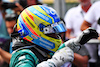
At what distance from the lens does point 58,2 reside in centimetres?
460

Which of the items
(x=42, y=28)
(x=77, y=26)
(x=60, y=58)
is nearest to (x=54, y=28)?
(x=42, y=28)

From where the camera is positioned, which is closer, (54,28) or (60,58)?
(60,58)

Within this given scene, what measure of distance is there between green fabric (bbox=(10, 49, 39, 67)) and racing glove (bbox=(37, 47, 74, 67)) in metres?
0.08

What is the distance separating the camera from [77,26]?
3.17 m

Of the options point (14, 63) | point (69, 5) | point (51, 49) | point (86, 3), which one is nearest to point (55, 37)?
point (51, 49)

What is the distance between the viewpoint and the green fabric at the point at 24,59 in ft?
4.45

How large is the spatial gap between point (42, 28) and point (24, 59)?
0.31m

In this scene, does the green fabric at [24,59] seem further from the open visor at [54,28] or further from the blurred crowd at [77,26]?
the blurred crowd at [77,26]

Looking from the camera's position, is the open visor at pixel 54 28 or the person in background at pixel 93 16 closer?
the open visor at pixel 54 28

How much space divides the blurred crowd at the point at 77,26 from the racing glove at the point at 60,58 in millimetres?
360

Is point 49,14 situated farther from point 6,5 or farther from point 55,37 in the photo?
point 6,5

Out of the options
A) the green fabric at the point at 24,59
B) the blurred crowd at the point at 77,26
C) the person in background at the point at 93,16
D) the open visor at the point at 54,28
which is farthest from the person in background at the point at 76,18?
the green fabric at the point at 24,59

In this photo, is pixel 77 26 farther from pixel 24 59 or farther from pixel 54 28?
pixel 24 59

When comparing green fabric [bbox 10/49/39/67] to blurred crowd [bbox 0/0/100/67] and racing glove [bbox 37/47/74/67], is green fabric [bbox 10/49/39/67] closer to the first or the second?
racing glove [bbox 37/47/74/67]
